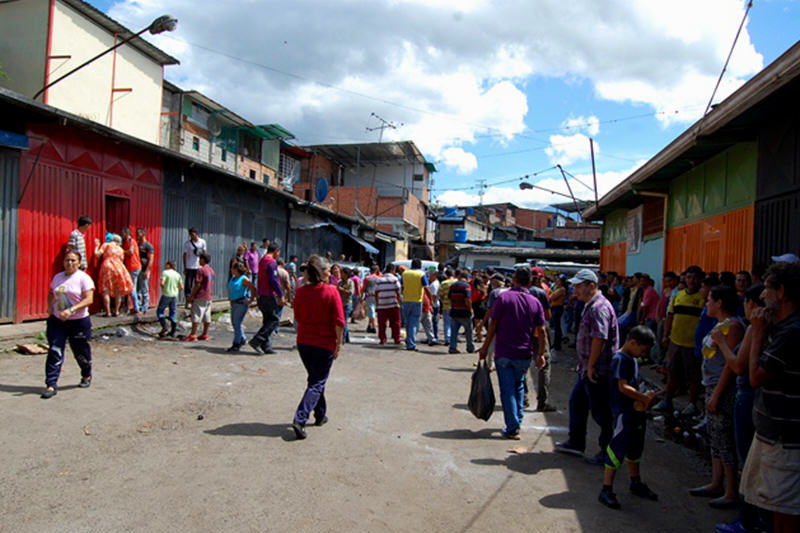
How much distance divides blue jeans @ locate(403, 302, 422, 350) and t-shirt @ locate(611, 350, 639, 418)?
7.01 meters

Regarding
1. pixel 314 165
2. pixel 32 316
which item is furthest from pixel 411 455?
pixel 314 165

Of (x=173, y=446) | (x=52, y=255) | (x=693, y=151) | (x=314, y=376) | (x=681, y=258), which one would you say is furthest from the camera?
(x=681, y=258)

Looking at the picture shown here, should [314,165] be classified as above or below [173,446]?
above

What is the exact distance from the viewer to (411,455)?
15.9 feet

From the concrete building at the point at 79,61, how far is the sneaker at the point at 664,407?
15.6 metres

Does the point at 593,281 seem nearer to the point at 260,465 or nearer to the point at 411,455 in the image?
the point at 411,455

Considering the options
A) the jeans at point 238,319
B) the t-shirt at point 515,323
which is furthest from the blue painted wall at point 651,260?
the jeans at point 238,319

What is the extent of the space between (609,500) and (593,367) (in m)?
1.12

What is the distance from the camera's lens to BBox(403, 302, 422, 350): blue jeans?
11219 mm

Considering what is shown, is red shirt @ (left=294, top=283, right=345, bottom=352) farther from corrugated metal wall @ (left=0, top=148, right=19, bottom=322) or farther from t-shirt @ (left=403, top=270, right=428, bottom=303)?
corrugated metal wall @ (left=0, top=148, right=19, bottom=322)

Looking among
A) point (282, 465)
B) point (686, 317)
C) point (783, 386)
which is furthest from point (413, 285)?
point (783, 386)

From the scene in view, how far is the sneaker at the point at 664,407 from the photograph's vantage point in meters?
6.82

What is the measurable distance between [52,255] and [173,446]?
6.92 m

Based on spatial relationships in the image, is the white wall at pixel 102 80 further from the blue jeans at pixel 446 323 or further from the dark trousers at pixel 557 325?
the dark trousers at pixel 557 325
